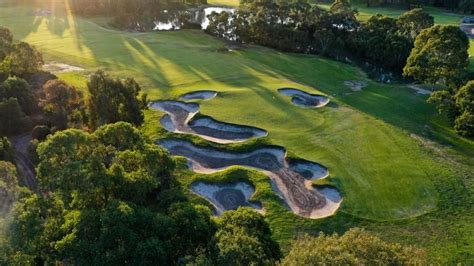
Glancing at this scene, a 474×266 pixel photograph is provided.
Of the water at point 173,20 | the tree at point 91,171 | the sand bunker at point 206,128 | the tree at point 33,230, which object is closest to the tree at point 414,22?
the water at point 173,20

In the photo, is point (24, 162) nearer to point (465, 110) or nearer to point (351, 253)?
point (351, 253)

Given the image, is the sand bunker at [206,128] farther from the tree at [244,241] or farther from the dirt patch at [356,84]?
the dirt patch at [356,84]

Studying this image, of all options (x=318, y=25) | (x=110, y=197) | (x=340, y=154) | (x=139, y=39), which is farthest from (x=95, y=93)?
(x=318, y=25)

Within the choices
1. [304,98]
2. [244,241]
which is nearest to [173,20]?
[304,98]

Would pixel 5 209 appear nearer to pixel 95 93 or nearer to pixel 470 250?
pixel 95 93

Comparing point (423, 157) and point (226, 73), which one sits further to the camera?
point (226, 73)

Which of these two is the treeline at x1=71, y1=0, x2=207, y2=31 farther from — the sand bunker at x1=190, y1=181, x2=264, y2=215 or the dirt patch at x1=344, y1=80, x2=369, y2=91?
the sand bunker at x1=190, y1=181, x2=264, y2=215
